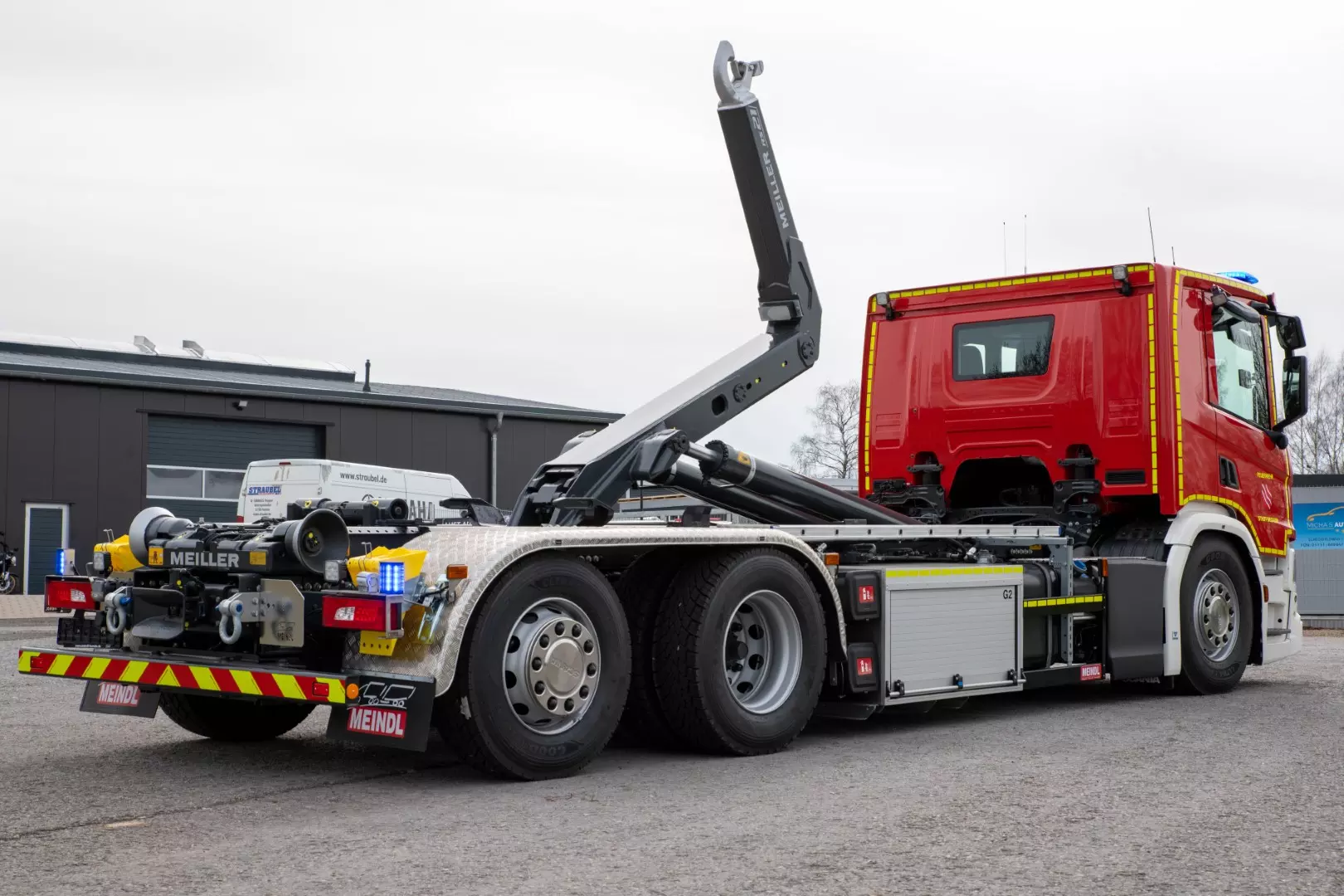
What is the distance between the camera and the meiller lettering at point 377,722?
627 cm

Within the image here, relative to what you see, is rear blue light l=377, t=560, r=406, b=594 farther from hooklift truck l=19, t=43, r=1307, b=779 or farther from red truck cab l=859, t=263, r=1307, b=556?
red truck cab l=859, t=263, r=1307, b=556

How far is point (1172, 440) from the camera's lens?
10352mm

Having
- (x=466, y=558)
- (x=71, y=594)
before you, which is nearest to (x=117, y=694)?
(x=71, y=594)

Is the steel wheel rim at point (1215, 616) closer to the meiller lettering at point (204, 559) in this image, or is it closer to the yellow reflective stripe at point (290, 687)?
the yellow reflective stripe at point (290, 687)

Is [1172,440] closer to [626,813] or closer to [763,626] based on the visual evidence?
[763,626]

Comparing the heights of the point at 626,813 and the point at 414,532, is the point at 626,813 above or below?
below

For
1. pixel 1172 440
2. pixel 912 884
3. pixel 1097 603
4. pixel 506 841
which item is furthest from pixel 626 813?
pixel 1172 440

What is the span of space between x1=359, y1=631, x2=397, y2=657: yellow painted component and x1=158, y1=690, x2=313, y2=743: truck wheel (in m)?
1.61

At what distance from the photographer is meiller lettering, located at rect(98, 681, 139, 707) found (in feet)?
23.9

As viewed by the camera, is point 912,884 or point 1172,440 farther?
point 1172,440

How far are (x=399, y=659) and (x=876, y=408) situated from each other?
614 cm

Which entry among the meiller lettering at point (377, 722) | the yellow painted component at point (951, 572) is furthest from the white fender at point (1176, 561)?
the meiller lettering at point (377, 722)

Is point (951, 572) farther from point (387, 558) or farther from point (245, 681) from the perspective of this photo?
point (245, 681)

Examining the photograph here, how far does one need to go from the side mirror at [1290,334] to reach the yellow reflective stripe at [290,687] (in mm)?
8242
